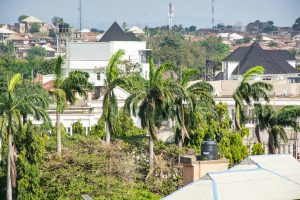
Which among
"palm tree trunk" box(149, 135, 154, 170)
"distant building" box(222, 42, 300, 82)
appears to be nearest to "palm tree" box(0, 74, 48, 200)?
"palm tree trunk" box(149, 135, 154, 170)

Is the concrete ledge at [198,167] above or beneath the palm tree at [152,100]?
beneath

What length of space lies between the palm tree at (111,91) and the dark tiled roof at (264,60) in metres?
48.6

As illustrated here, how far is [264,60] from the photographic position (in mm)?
90938

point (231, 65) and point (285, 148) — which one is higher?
point (231, 65)

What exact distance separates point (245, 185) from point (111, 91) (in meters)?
14.0

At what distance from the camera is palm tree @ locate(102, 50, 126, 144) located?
33156mm

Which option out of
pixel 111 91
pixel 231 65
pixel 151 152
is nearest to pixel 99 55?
pixel 231 65

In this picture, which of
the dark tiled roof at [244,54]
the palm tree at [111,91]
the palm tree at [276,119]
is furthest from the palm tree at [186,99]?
the dark tiled roof at [244,54]

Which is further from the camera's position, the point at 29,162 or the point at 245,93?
the point at 245,93

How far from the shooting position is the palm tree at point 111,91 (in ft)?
109

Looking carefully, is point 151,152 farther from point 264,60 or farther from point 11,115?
point 264,60

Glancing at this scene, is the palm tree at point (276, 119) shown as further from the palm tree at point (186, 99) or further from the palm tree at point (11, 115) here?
the palm tree at point (11, 115)

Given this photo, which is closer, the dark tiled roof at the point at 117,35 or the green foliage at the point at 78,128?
the green foliage at the point at 78,128

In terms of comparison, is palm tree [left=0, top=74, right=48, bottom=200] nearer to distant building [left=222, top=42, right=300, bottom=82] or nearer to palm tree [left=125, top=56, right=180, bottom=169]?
palm tree [left=125, top=56, right=180, bottom=169]
